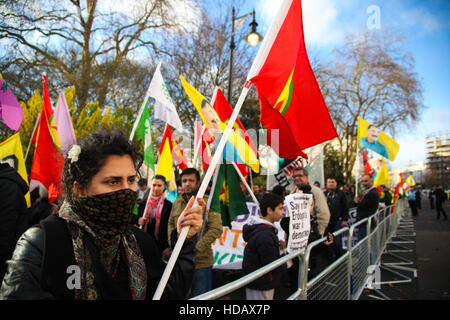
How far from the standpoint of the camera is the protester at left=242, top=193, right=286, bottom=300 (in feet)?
9.22

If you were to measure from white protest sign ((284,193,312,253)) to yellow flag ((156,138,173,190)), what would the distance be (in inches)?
86.6

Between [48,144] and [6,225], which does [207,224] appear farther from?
[48,144]

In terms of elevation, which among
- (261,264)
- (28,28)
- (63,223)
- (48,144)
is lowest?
(261,264)

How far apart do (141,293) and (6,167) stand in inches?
86.9

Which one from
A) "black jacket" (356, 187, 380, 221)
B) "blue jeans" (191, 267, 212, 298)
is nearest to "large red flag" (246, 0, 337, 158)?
"blue jeans" (191, 267, 212, 298)

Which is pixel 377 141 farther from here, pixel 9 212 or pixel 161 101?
pixel 9 212

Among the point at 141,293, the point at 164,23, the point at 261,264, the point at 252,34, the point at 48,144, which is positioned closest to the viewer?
the point at 141,293

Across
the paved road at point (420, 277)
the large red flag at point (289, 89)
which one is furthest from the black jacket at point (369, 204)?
the large red flag at point (289, 89)

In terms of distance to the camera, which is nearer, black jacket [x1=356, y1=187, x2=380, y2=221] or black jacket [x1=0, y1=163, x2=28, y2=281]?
black jacket [x1=0, y1=163, x2=28, y2=281]

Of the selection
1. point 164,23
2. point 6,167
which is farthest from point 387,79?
point 6,167

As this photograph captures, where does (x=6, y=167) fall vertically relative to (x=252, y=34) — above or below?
below

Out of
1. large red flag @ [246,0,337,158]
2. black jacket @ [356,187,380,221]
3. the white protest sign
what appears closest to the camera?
large red flag @ [246,0,337,158]

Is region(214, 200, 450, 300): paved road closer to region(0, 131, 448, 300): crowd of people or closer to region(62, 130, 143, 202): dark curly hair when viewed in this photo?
region(0, 131, 448, 300): crowd of people
